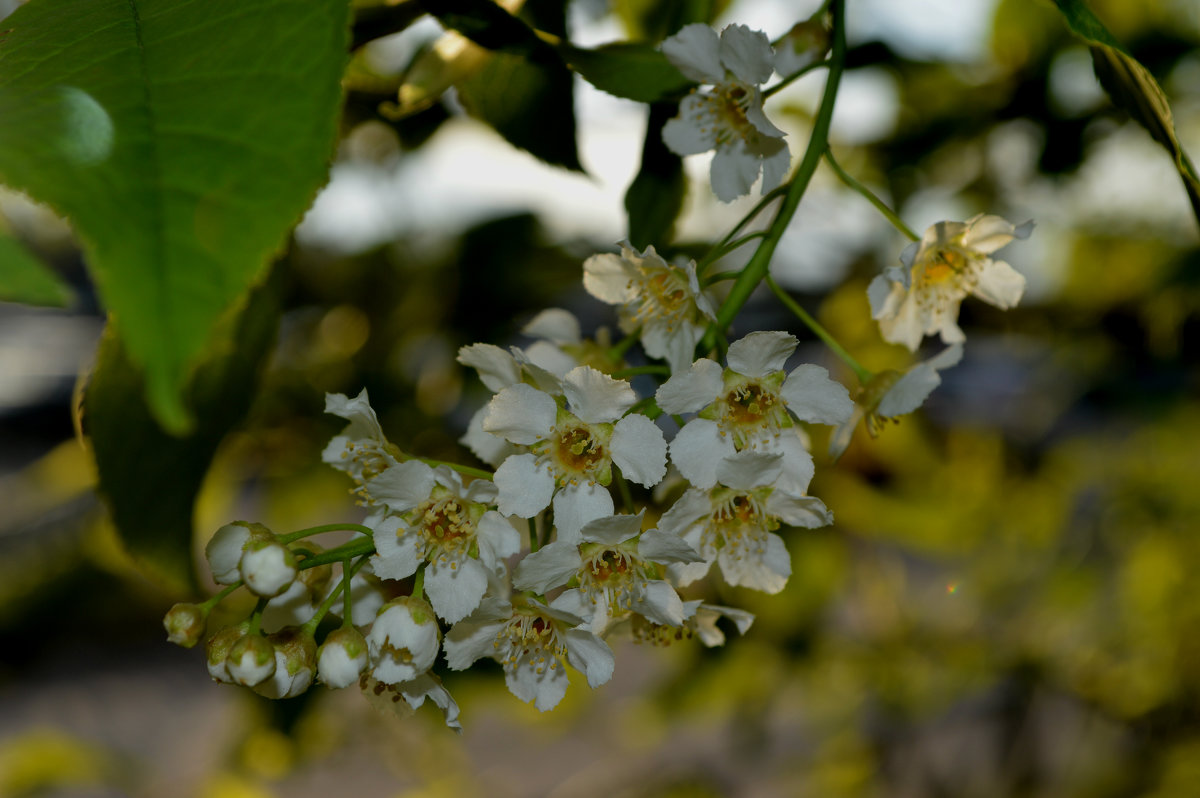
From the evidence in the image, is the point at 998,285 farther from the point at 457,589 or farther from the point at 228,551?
the point at 228,551

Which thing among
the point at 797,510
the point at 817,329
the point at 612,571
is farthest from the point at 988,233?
the point at 612,571

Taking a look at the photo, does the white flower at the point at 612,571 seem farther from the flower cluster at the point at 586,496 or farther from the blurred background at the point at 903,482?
the blurred background at the point at 903,482

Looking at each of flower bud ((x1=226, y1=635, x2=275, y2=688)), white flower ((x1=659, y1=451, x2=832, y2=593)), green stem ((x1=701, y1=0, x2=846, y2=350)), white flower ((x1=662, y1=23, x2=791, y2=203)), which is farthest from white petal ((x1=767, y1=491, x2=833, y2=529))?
flower bud ((x1=226, y1=635, x2=275, y2=688))

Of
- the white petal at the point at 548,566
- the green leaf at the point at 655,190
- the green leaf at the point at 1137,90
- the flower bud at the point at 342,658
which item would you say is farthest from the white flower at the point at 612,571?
the green leaf at the point at 1137,90

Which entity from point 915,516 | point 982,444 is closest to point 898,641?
point 915,516

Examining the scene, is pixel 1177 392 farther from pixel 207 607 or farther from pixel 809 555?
pixel 207 607
